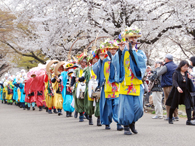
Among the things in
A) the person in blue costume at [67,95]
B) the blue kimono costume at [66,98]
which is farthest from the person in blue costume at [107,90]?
the blue kimono costume at [66,98]

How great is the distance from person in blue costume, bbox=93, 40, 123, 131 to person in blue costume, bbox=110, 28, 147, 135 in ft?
3.40

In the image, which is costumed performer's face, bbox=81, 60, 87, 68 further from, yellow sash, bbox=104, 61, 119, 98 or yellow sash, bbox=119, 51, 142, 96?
yellow sash, bbox=119, 51, 142, 96

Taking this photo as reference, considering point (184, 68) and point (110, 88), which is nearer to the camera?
point (110, 88)

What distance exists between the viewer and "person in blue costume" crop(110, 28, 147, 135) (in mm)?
6832

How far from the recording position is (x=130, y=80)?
6.98 metres

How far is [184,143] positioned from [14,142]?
304 centimetres

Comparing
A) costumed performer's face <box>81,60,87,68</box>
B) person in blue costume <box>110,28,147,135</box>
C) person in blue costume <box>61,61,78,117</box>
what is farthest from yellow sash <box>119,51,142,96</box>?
person in blue costume <box>61,61,78,117</box>

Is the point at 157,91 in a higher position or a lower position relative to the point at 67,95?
higher

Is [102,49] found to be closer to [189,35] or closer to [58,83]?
[58,83]

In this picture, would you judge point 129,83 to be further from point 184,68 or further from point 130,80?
point 184,68

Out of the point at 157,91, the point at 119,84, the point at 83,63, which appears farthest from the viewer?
the point at 157,91

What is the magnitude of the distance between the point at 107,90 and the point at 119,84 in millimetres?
1064

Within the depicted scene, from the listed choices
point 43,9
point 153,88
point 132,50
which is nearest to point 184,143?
point 132,50

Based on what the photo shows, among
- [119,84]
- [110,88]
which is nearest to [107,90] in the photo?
[110,88]
